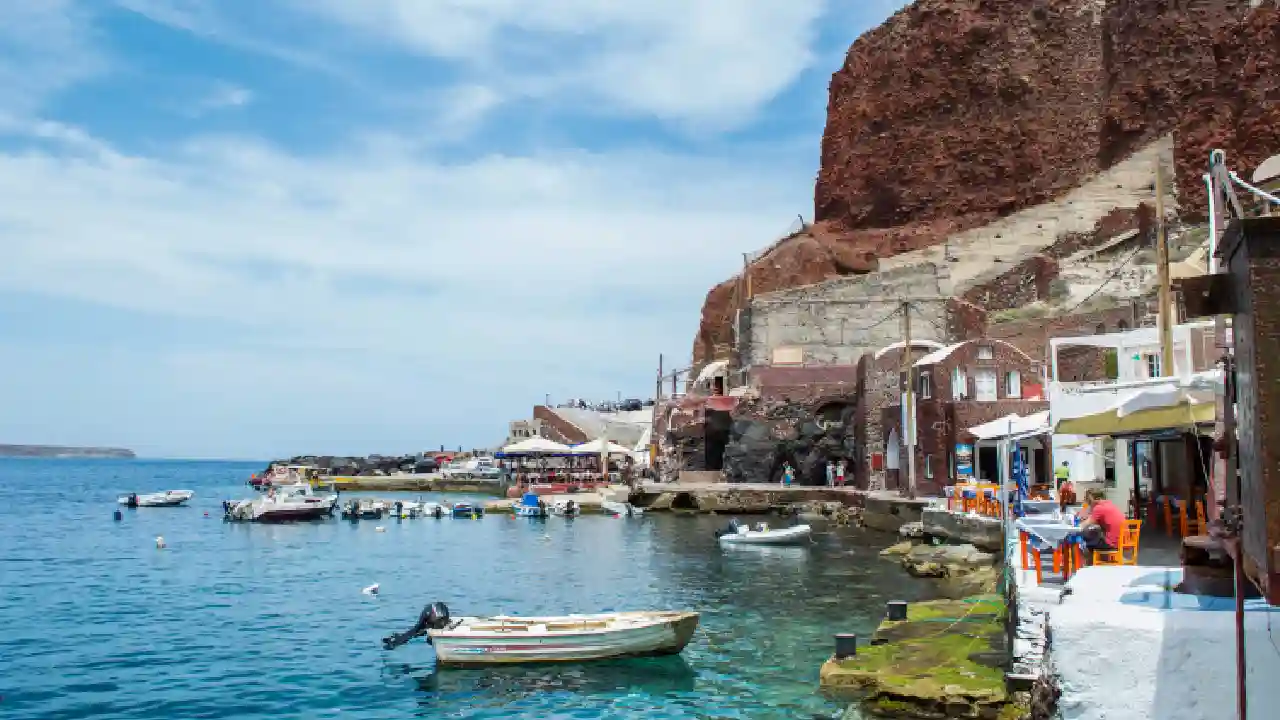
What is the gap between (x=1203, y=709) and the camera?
733 centimetres

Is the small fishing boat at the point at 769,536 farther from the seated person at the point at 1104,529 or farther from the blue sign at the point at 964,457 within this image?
the seated person at the point at 1104,529

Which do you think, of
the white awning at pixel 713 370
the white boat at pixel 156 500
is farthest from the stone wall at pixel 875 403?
the white boat at pixel 156 500

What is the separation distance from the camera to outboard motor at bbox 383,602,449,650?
65.0 ft

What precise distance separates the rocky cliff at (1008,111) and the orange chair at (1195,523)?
48852 mm

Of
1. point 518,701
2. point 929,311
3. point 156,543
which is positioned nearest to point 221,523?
point 156,543

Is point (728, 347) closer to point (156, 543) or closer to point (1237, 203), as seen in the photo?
point (156, 543)

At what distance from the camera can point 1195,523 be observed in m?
17.3

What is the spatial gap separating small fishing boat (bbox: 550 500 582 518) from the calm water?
531 cm

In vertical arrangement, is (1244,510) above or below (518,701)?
above

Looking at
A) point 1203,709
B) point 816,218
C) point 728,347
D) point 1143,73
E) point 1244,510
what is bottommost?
point 1203,709

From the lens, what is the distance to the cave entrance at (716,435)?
63.3 meters

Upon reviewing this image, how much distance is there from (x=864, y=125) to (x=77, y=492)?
8151 centimetres

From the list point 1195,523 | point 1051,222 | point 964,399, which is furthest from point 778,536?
point 1051,222

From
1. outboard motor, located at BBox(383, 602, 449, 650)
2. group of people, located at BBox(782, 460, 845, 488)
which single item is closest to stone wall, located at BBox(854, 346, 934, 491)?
group of people, located at BBox(782, 460, 845, 488)
